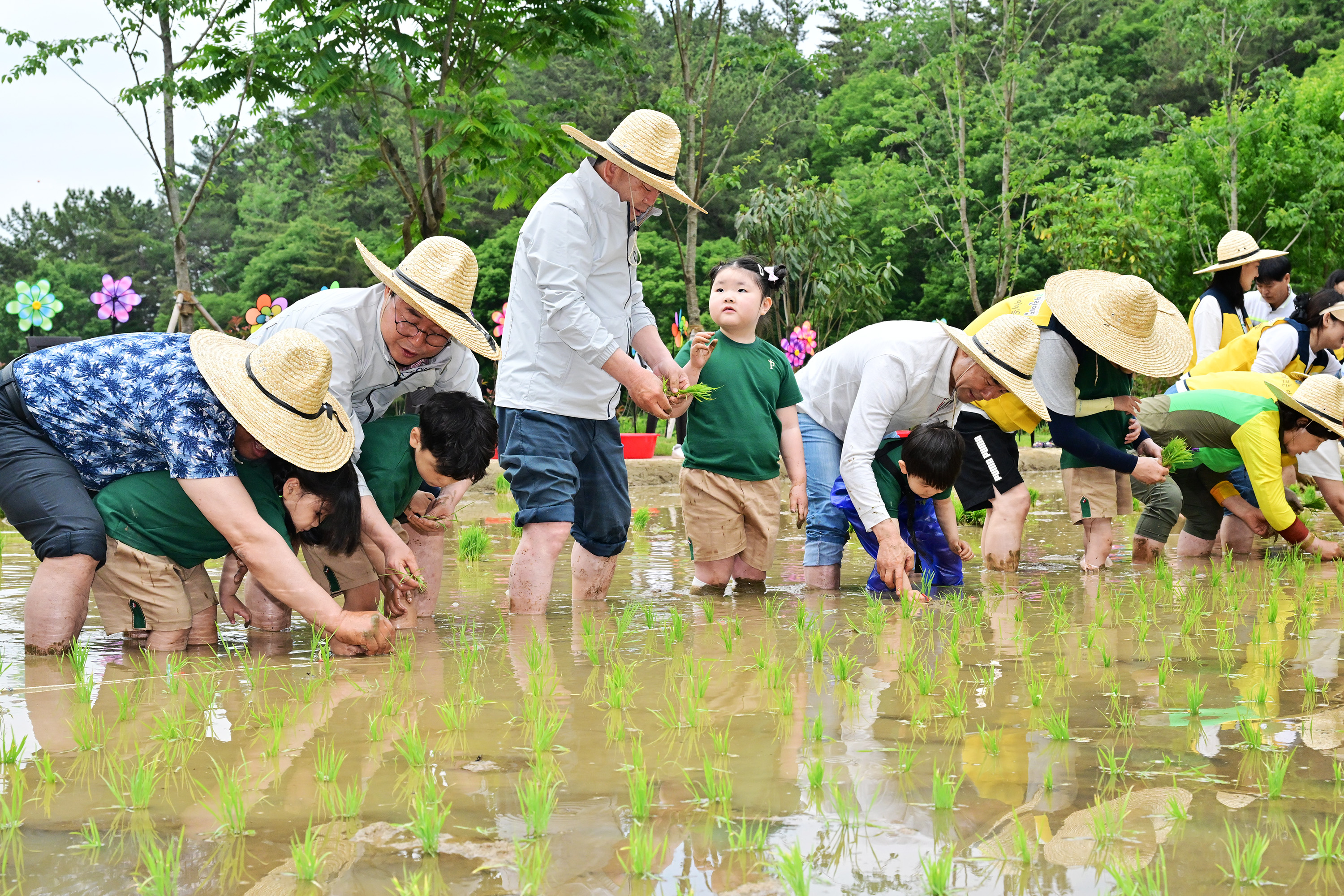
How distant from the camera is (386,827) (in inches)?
83.6

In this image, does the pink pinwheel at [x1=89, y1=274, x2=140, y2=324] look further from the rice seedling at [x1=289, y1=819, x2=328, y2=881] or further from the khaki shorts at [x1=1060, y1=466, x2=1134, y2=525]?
the rice seedling at [x1=289, y1=819, x2=328, y2=881]

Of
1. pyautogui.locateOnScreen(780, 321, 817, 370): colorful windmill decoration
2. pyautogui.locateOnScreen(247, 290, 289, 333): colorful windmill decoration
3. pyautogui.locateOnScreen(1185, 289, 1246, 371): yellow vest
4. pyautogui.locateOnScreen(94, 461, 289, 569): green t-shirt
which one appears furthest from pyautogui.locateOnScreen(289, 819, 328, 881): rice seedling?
pyautogui.locateOnScreen(780, 321, 817, 370): colorful windmill decoration

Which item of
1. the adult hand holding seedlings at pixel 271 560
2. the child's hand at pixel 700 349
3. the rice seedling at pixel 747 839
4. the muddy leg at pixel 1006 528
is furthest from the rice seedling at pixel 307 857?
the muddy leg at pixel 1006 528

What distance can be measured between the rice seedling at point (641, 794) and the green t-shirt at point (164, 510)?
6.63 ft

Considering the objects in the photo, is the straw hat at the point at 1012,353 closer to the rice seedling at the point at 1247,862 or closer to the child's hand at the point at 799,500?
the child's hand at the point at 799,500

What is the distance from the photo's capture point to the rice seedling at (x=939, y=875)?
1806 millimetres

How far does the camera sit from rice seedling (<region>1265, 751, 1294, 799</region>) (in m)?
2.22

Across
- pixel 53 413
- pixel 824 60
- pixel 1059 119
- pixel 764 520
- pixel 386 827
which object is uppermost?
pixel 1059 119

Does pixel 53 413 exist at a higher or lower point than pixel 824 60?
lower

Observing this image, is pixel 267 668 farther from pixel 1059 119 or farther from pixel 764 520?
pixel 1059 119

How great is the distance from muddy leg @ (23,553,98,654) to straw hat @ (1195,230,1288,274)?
6.06 metres

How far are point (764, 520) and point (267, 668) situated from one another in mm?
2429

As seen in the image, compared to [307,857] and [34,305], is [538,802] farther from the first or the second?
[34,305]

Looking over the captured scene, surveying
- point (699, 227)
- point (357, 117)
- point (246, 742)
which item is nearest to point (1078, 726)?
point (246, 742)
